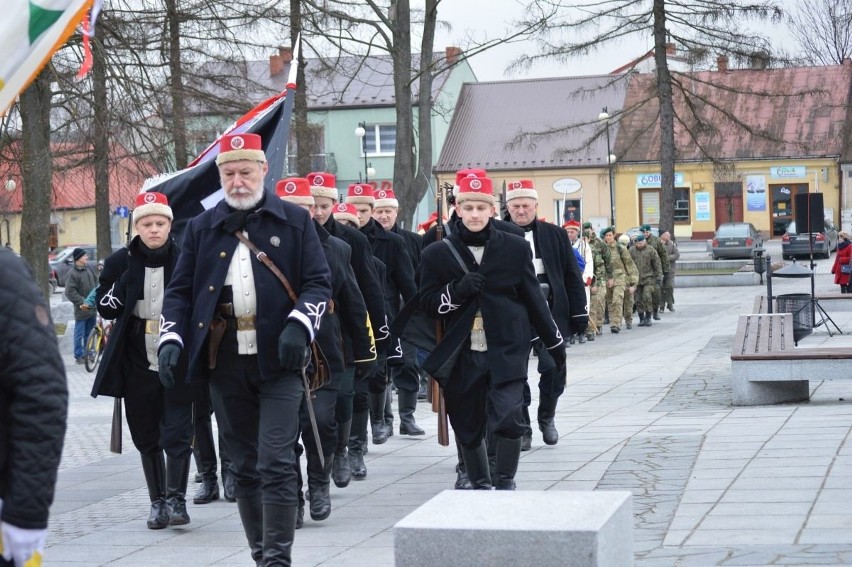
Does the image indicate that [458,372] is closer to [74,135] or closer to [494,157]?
[74,135]

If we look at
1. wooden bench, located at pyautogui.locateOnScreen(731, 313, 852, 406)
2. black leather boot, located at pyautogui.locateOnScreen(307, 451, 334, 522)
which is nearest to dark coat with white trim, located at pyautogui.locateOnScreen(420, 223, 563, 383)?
black leather boot, located at pyautogui.locateOnScreen(307, 451, 334, 522)

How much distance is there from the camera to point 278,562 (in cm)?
605

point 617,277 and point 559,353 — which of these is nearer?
point 559,353

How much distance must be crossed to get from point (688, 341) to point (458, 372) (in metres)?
13.9

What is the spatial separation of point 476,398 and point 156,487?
6.26ft

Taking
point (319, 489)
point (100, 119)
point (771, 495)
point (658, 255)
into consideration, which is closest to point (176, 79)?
point (100, 119)


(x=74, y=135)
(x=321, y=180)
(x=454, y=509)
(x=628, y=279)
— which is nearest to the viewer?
(x=454, y=509)

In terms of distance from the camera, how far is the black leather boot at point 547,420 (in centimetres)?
1045

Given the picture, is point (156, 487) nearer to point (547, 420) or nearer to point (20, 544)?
point (547, 420)

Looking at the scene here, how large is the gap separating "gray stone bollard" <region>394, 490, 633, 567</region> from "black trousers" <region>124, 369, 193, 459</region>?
3.63 meters

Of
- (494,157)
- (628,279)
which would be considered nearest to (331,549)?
(628,279)

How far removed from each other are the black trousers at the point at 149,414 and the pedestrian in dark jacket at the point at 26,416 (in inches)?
189

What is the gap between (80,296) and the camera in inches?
914

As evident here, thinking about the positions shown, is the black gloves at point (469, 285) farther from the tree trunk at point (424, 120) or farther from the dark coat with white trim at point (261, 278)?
the tree trunk at point (424, 120)
